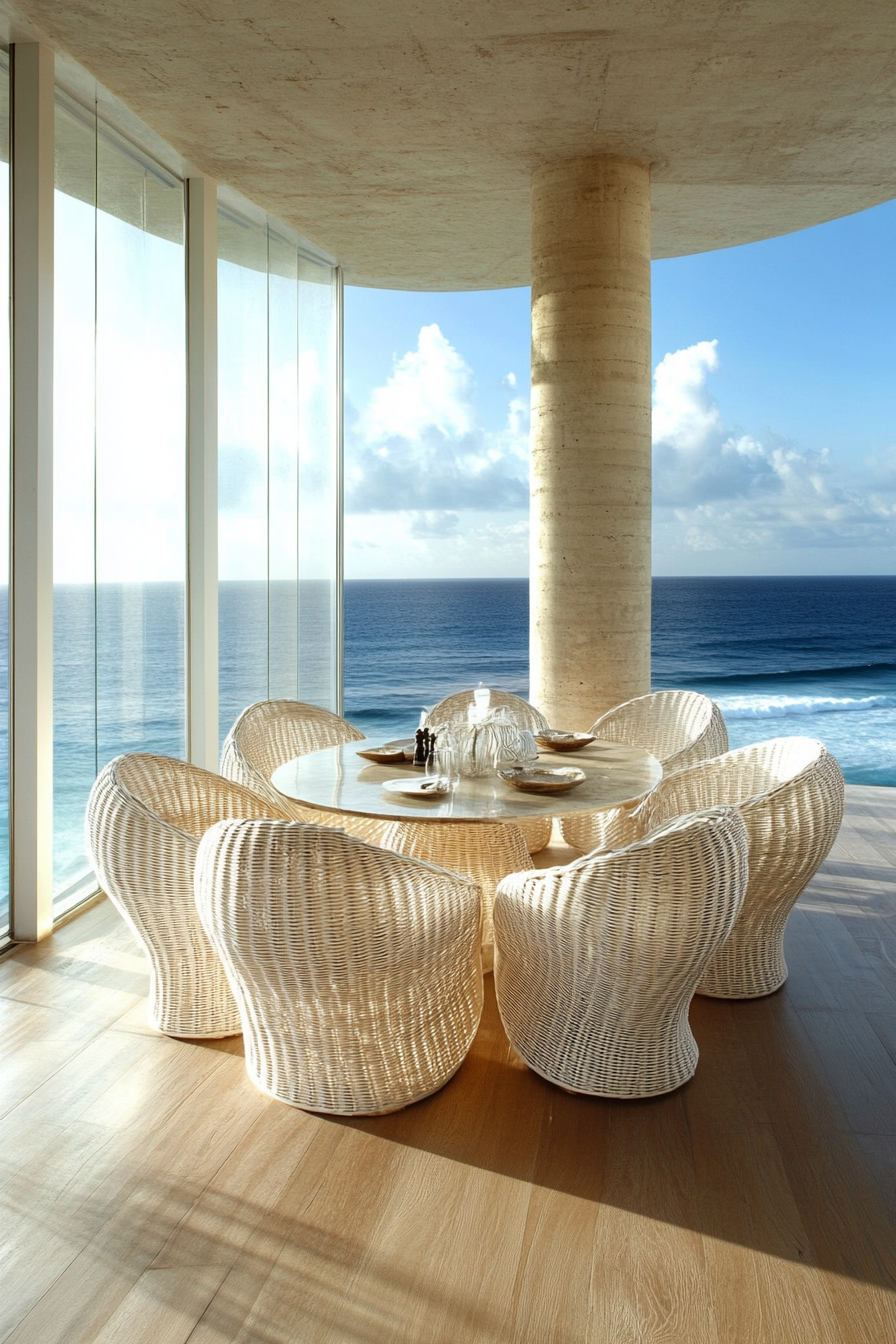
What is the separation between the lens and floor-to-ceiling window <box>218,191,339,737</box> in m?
5.35

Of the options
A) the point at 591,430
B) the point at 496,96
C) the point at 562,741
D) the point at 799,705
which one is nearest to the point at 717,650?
the point at 799,705

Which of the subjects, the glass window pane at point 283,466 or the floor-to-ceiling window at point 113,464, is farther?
the glass window pane at point 283,466

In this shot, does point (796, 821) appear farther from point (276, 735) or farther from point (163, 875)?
point (276, 735)

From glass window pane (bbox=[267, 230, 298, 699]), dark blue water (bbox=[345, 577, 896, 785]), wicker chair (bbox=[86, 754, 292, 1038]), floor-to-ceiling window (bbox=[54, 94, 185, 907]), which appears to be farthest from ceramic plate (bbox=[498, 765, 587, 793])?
dark blue water (bbox=[345, 577, 896, 785])

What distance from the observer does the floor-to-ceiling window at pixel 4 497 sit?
3.39 metres

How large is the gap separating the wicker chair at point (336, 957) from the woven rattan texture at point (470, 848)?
700 mm

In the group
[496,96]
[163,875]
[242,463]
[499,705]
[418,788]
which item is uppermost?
[496,96]

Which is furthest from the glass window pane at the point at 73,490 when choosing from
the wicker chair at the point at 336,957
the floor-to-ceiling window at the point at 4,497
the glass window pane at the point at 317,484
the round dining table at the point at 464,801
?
the glass window pane at the point at 317,484

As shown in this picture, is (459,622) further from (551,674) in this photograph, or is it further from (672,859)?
(672,859)

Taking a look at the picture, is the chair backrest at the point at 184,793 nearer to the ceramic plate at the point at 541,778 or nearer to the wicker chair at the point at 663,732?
the ceramic plate at the point at 541,778

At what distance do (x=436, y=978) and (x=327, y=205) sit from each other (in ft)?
15.0

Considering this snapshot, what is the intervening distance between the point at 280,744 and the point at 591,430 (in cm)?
221

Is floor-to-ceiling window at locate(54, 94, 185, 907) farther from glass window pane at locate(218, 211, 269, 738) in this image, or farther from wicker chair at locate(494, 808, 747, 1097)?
wicker chair at locate(494, 808, 747, 1097)

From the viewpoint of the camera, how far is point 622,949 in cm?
230
